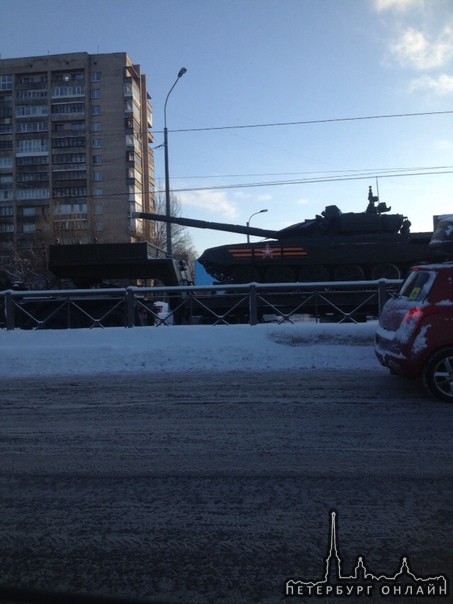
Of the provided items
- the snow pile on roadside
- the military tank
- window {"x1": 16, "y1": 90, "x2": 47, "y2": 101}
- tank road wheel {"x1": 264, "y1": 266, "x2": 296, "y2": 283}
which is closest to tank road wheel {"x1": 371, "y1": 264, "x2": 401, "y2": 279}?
the military tank

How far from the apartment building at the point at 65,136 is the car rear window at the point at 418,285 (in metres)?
55.5

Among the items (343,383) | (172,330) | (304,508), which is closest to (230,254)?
(172,330)

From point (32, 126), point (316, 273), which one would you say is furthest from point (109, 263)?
point (32, 126)

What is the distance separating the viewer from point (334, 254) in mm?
15758

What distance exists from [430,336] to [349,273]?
33.3 ft

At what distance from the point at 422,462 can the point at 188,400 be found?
3.08m

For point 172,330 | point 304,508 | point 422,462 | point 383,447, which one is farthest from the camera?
point 172,330

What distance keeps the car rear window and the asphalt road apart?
121 centimetres

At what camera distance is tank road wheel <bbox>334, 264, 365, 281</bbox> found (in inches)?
627

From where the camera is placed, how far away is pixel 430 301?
20.1 ft

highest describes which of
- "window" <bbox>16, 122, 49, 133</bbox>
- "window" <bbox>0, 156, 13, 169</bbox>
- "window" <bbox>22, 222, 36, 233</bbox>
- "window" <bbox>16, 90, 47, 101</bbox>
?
"window" <bbox>16, 90, 47, 101</bbox>

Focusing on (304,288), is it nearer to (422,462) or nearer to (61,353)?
(61,353)

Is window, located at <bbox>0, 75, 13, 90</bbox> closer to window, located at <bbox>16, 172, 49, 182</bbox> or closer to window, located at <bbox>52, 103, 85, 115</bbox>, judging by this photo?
window, located at <bbox>52, 103, 85, 115</bbox>

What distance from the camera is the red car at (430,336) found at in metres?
6.04
